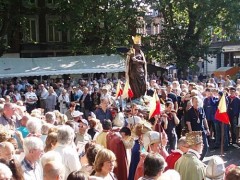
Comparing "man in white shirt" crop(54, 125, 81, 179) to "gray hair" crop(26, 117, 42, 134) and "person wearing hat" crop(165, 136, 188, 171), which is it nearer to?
"gray hair" crop(26, 117, 42, 134)

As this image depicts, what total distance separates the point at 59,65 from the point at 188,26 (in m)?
10.1

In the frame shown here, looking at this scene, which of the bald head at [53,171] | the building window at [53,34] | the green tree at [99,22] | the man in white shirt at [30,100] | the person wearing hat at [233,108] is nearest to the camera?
the bald head at [53,171]

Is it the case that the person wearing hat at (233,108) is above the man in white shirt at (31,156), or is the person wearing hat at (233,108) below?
below

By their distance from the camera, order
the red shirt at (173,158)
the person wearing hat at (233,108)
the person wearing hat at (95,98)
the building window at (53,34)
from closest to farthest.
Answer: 1. the red shirt at (173,158)
2. the person wearing hat at (233,108)
3. the person wearing hat at (95,98)
4. the building window at (53,34)

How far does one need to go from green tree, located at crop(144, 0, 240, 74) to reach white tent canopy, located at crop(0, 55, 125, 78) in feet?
11.9

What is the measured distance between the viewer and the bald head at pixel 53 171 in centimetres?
446

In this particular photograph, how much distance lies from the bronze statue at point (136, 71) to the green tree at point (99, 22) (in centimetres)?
1542

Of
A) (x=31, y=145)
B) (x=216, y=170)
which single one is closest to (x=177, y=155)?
(x=216, y=170)

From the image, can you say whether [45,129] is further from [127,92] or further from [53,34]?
[53,34]

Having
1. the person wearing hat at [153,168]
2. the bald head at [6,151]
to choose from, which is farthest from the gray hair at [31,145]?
the person wearing hat at [153,168]

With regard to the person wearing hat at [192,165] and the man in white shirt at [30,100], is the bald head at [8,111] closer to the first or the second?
the person wearing hat at [192,165]

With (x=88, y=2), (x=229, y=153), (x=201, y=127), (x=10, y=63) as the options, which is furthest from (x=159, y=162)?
(x=88, y=2)

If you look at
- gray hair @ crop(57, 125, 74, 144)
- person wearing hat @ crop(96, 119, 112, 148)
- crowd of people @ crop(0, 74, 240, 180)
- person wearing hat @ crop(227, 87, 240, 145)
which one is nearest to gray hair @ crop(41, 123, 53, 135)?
crowd of people @ crop(0, 74, 240, 180)

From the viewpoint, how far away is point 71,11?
32.0 m
